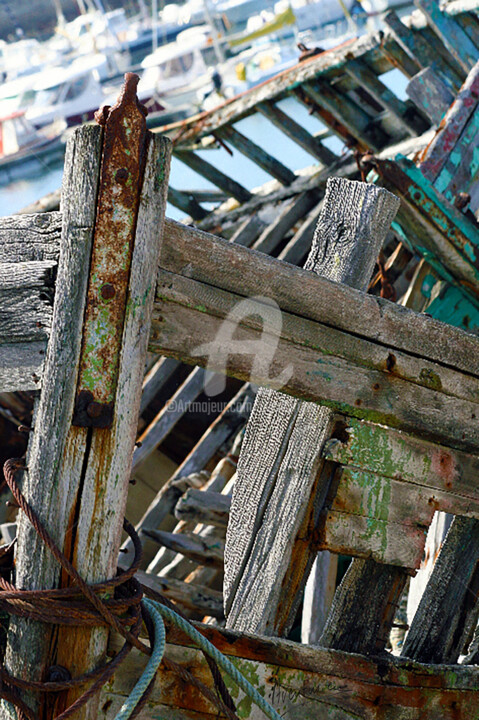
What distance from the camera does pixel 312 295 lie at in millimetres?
2471

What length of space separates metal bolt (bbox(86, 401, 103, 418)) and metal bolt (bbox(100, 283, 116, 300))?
0.78ft

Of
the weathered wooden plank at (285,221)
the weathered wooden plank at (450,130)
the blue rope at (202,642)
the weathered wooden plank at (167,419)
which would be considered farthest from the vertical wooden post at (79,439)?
the weathered wooden plank at (285,221)

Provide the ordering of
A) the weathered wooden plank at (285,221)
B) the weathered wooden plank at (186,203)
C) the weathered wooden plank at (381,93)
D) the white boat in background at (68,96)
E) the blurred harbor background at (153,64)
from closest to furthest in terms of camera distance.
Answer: the weathered wooden plank at (381,93) → the weathered wooden plank at (285,221) → the weathered wooden plank at (186,203) → the blurred harbor background at (153,64) → the white boat in background at (68,96)

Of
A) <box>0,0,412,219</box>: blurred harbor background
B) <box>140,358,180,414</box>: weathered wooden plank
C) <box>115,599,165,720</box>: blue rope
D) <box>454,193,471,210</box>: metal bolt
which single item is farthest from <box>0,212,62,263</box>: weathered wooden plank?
<box>0,0,412,219</box>: blurred harbor background

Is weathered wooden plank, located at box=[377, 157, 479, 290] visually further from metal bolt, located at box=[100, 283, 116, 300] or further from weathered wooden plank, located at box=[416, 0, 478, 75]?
metal bolt, located at box=[100, 283, 116, 300]

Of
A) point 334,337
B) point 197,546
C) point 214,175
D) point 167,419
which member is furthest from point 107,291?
point 214,175

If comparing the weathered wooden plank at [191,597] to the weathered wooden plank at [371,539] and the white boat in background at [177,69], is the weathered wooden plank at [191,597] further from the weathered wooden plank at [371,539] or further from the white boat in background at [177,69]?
the white boat in background at [177,69]

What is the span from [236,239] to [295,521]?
5.39 metres

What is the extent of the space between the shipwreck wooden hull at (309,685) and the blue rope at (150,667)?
10 cm

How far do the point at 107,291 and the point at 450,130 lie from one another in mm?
3737

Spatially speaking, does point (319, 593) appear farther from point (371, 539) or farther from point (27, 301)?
point (27, 301)

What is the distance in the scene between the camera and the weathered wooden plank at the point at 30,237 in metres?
2.12

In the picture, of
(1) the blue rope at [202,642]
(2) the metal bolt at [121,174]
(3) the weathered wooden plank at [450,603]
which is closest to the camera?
(2) the metal bolt at [121,174]

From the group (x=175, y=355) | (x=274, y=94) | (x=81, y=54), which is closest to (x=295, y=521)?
(x=175, y=355)
